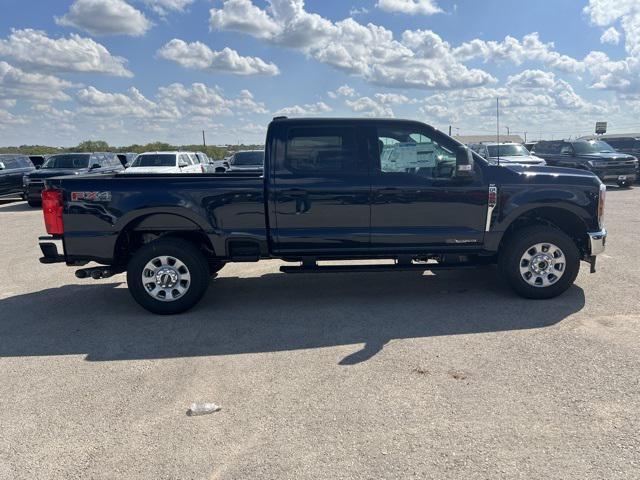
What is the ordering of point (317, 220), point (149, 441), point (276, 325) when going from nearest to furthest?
point (149, 441) < point (276, 325) < point (317, 220)

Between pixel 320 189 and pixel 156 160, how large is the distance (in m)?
13.0

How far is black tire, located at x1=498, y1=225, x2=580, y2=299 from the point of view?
5.38 m

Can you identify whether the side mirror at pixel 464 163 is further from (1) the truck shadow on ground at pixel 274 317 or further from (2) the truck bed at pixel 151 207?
(2) the truck bed at pixel 151 207

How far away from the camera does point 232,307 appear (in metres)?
5.50

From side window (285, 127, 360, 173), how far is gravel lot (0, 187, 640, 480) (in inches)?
61.9

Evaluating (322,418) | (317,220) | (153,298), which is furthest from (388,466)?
(153,298)

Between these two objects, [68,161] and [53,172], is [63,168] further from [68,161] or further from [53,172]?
[53,172]

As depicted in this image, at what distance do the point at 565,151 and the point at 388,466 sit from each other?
20.0 meters

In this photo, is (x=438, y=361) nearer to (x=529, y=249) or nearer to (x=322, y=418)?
(x=322, y=418)

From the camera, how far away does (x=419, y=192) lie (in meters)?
5.27

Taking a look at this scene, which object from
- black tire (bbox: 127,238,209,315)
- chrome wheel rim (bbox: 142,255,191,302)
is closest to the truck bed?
black tire (bbox: 127,238,209,315)

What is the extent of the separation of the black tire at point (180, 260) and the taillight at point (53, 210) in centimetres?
82

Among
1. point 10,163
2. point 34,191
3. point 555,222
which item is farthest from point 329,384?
point 10,163

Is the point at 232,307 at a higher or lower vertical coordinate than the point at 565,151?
lower
